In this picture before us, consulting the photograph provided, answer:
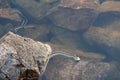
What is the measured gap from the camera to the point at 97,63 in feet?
26.2

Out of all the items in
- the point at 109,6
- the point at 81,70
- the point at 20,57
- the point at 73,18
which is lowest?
the point at 81,70

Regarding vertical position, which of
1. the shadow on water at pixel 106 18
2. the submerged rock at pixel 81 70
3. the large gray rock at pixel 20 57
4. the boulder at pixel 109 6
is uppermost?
the large gray rock at pixel 20 57

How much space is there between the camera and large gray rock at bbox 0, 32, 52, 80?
407cm

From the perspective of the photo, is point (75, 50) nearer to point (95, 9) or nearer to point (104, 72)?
point (104, 72)

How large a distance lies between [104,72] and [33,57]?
373cm

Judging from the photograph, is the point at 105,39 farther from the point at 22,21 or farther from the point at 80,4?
the point at 22,21

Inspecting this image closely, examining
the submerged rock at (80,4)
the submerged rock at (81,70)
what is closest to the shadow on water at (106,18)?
the submerged rock at (80,4)

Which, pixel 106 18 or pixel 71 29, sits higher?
pixel 106 18

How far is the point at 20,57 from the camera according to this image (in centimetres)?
427

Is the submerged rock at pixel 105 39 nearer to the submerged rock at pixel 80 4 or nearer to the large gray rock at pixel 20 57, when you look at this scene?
the submerged rock at pixel 80 4

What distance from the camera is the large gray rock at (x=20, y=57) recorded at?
13.4 feet

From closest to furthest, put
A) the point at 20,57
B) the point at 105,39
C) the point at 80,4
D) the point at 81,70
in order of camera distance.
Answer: the point at 20,57
the point at 81,70
the point at 105,39
the point at 80,4

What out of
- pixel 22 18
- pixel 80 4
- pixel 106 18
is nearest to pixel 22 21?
pixel 22 18

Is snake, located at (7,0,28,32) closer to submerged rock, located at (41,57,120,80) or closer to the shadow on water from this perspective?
submerged rock, located at (41,57,120,80)
